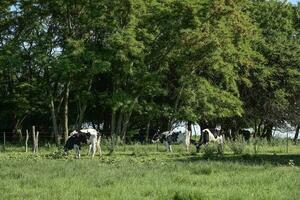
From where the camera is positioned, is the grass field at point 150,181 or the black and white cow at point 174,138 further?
the black and white cow at point 174,138

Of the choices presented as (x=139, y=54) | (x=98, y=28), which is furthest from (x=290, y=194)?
(x=98, y=28)

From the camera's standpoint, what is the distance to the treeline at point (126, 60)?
139 feet

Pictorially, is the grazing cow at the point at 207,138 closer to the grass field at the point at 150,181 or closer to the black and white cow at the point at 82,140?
the black and white cow at the point at 82,140

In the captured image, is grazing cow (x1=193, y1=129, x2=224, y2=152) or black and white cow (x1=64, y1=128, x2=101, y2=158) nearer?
black and white cow (x1=64, y1=128, x2=101, y2=158)

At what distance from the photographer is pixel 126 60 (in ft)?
136

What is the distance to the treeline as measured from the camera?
42312 millimetres

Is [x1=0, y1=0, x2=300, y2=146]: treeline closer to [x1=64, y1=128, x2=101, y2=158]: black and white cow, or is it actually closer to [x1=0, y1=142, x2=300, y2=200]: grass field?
[x1=64, y1=128, x2=101, y2=158]: black and white cow

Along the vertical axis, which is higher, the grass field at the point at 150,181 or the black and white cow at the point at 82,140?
the black and white cow at the point at 82,140

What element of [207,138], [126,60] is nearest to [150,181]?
[207,138]

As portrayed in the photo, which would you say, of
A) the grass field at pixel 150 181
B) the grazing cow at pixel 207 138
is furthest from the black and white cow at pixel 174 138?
the grass field at pixel 150 181

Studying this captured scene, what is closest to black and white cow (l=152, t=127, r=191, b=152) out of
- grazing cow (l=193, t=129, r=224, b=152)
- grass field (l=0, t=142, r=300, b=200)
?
grazing cow (l=193, t=129, r=224, b=152)

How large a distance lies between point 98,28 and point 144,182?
29.2 m

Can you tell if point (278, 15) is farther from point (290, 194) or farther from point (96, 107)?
point (290, 194)

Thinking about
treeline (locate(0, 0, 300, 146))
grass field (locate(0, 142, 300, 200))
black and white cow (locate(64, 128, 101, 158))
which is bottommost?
grass field (locate(0, 142, 300, 200))
